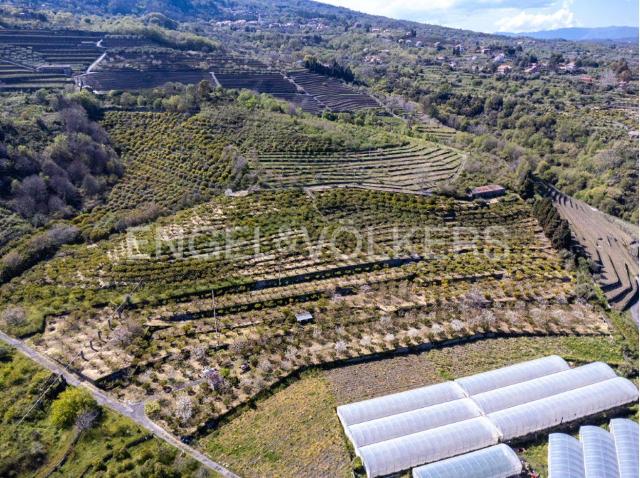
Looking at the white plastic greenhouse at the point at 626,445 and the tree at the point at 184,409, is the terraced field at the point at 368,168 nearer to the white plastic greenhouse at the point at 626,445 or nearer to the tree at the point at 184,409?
the tree at the point at 184,409

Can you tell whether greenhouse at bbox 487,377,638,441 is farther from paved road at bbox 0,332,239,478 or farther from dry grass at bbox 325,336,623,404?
paved road at bbox 0,332,239,478

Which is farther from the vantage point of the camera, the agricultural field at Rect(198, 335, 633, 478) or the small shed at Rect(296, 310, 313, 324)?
the small shed at Rect(296, 310, 313, 324)

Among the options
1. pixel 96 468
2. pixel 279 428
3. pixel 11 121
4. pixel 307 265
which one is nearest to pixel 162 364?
pixel 96 468

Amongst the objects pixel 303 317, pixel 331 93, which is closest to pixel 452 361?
pixel 303 317

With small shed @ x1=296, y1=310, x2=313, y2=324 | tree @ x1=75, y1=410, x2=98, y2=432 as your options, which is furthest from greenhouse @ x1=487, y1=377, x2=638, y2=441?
tree @ x1=75, y1=410, x2=98, y2=432

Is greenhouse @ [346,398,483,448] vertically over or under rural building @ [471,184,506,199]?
under

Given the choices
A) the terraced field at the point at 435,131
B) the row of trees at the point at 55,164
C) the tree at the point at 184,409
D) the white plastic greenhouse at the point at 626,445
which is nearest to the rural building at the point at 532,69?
the terraced field at the point at 435,131
